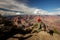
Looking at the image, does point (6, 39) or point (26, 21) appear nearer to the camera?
point (6, 39)

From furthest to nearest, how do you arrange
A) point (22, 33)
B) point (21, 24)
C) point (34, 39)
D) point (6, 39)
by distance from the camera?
point (21, 24)
point (22, 33)
point (34, 39)
point (6, 39)

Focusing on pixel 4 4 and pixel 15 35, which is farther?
pixel 4 4

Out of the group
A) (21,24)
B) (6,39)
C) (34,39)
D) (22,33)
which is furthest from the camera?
(21,24)

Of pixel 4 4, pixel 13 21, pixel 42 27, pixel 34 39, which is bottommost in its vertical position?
pixel 34 39

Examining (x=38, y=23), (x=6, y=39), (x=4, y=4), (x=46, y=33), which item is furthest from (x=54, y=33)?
(x=4, y=4)

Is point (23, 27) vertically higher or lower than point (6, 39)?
higher

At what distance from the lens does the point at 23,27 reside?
133 inches

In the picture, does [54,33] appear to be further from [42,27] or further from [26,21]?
[26,21]

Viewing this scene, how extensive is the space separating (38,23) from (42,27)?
20cm

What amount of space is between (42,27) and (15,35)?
946 mm

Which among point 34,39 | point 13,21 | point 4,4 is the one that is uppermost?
point 4,4

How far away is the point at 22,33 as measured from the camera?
321cm

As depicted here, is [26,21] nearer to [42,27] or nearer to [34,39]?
[42,27]

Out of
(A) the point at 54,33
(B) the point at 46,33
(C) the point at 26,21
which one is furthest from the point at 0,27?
(A) the point at 54,33
